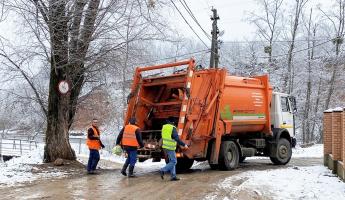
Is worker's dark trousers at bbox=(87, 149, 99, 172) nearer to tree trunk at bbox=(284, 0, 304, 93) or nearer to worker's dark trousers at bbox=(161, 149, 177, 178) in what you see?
worker's dark trousers at bbox=(161, 149, 177, 178)

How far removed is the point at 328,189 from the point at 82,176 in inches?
232

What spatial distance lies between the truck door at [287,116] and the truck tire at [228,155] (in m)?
3.46

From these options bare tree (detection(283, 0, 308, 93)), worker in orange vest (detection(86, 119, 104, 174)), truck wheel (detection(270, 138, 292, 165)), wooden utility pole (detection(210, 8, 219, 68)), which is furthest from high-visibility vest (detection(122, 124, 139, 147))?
bare tree (detection(283, 0, 308, 93))

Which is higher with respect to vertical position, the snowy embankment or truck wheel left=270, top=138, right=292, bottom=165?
truck wheel left=270, top=138, right=292, bottom=165

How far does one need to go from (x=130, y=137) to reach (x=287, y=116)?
7406 millimetres

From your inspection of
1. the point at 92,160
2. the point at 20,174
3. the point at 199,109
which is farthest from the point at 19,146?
the point at 199,109

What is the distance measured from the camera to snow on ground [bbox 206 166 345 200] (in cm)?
917

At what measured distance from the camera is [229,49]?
47.7 metres

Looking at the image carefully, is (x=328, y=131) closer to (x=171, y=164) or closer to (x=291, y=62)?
(x=171, y=164)

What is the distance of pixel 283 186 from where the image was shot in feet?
33.4

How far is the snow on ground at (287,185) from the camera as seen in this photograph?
9.17 metres

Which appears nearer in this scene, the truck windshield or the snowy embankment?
the snowy embankment

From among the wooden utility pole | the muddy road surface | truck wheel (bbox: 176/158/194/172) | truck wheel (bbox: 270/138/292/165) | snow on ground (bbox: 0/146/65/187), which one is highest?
the wooden utility pole

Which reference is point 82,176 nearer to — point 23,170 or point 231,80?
point 23,170
